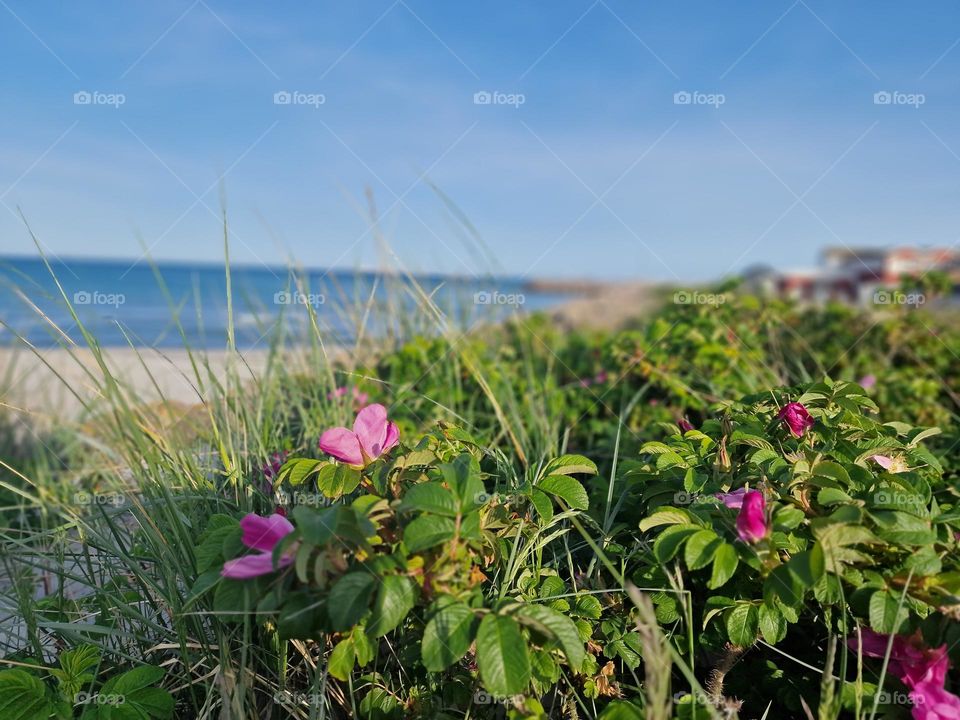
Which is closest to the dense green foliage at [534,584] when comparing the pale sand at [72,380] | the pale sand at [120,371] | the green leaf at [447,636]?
the green leaf at [447,636]

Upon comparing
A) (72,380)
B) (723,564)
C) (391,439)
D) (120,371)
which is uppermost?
(72,380)

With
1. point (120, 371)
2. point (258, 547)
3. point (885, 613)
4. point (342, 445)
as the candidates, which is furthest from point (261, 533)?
point (120, 371)

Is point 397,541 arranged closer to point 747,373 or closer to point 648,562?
point 648,562

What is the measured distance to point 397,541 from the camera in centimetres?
115

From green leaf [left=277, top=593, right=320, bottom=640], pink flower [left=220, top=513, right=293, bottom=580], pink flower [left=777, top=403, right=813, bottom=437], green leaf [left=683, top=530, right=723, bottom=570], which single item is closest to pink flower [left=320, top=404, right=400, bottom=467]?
pink flower [left=220, top=513, right=293, bottom=580]

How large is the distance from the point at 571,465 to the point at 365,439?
42cm

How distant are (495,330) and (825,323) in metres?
2.15

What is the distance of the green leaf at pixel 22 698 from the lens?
1.20 metres

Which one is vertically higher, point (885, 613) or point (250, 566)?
point (250, 566)

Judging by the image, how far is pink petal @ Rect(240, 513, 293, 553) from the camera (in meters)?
1.08

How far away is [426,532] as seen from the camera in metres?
1.05

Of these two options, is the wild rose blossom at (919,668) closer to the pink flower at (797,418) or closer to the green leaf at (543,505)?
the pink flower at (797,418)

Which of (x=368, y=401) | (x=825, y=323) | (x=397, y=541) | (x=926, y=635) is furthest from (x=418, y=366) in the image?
(x=825, y=323)

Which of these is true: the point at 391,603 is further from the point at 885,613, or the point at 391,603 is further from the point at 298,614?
the point at 885,613
